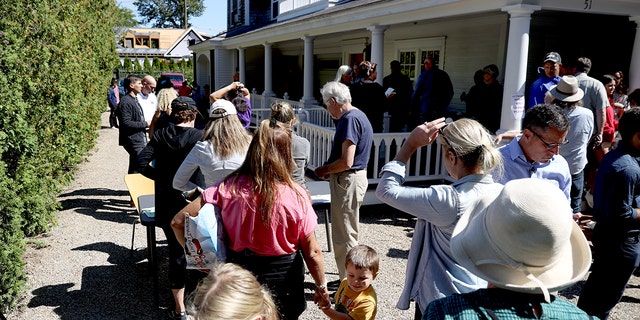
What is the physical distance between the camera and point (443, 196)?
6.95ft

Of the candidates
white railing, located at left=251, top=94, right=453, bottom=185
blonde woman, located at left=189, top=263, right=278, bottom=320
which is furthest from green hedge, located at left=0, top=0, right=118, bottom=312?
white railing, located at left=251, top=94, right=453, bottom=185

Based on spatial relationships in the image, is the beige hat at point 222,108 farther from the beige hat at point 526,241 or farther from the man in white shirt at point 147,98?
the man in white shirt at point 147,98

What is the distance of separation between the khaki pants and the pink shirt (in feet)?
5.13

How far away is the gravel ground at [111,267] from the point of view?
4105 mm

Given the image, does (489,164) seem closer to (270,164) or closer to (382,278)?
(270,164)

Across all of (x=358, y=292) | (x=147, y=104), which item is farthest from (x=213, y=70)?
(x=358, y=292)

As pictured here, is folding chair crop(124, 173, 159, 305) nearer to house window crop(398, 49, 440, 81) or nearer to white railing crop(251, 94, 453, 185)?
white railing crop(251, 94, 453, 185)

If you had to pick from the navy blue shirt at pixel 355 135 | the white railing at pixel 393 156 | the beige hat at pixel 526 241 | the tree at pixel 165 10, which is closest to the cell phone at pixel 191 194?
the navy blue shirt at pixel 355 135

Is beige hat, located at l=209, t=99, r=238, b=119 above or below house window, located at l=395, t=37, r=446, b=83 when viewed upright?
below

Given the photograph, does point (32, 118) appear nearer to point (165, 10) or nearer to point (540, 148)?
point (540, 148)

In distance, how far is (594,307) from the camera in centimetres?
329

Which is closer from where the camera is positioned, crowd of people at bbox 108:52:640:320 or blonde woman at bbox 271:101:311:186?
crowd of people at bbox 108:52:640:320

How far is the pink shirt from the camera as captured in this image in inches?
97.3

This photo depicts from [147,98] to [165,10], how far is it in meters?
81.0
